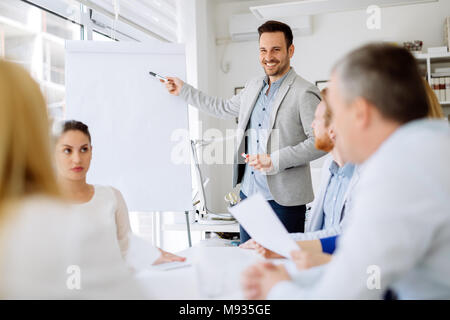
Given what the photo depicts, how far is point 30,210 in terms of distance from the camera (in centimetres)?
70

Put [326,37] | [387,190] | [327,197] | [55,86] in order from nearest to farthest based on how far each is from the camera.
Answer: [387,190], [327,197], [55,86], [326,37]

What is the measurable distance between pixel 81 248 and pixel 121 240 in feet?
2.57

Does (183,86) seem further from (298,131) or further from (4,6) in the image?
(4,6)

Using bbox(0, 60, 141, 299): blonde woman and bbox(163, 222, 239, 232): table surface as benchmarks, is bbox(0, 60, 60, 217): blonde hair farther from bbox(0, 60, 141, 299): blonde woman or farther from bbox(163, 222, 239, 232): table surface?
bbox(163, 222, 239, 232): table surface

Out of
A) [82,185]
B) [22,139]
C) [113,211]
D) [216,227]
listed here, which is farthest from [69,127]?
[216,227]

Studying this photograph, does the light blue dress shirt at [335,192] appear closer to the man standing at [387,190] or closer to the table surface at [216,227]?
the man standing at [387,190]

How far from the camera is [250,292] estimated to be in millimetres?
851

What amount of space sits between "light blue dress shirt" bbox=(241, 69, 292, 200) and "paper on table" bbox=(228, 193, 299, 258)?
101 cm

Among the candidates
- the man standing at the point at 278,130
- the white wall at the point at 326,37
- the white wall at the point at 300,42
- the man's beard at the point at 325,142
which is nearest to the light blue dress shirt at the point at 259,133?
the man standing at the point at 278,130

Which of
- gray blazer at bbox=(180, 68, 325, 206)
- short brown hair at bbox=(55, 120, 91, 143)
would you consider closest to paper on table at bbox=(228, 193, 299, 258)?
short brown hair at bbox=(55, 120, 91, 143)

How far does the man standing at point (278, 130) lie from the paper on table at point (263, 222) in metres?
0.82

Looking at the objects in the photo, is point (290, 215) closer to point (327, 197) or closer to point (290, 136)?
point (290, 136)

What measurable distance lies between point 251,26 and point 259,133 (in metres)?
2.64
